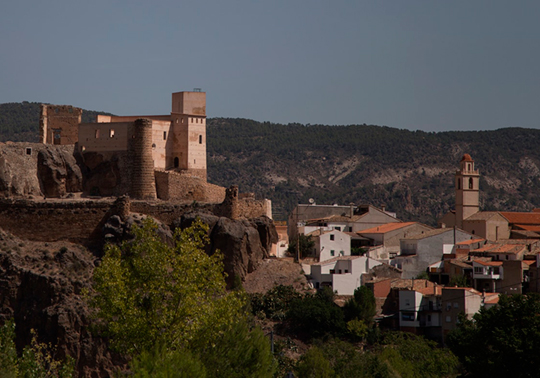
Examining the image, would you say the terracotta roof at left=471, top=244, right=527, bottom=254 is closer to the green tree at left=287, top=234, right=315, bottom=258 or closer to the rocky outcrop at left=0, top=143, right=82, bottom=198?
the green tree at left=287, top=234, right=315, bottom=258

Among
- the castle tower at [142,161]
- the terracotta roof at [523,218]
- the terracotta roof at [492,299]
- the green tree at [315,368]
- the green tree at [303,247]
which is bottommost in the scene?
the green tree at [315,368]

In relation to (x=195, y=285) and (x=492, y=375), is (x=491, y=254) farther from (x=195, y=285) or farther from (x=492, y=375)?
(x=195, y=285)

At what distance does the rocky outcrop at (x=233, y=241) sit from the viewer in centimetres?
6369

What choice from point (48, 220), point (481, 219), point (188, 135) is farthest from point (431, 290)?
point (48, 220)

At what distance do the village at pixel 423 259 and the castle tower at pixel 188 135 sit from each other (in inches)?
316

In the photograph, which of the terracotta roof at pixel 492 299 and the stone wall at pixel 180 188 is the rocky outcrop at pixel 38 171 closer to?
the stone wall at pixel 180 188

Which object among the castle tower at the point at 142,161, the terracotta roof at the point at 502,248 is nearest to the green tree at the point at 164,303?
the castle tower at the point at 142,161

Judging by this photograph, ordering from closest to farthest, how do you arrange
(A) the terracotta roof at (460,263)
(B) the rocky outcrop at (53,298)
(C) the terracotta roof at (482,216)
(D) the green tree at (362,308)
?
(B) the rocky outcrop at (53,298) → (D) the green tree at (362,308) → (A) the terracotta roof at (460,263) → (C) the terracotta roof at (482,216)

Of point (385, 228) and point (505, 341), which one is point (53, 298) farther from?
point (385, 228)

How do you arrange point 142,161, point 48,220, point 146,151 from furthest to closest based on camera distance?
point 146,151 < point 142,161 < point 48,220

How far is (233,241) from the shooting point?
6375 centimetres

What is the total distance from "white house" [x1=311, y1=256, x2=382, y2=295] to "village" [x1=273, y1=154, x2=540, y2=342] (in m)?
0.07

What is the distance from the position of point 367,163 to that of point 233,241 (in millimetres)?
114844

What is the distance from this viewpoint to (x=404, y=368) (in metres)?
55.1
